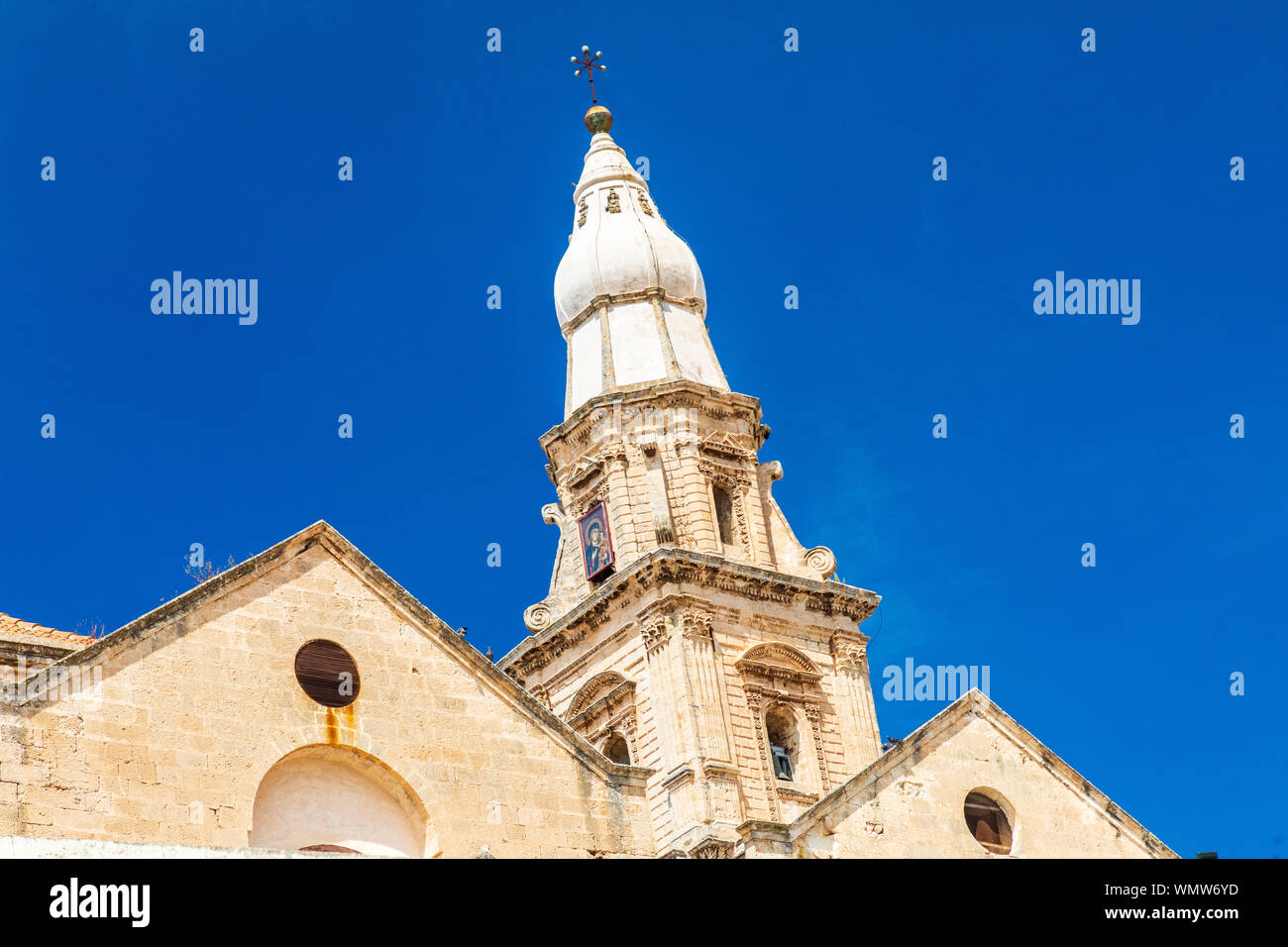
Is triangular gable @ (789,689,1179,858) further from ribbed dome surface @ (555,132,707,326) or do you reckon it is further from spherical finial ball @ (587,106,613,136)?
spherical finial ball @ (587,106,613,136)

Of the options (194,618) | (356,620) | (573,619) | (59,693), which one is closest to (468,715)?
(356,620)

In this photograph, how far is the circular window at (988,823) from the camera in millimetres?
24875

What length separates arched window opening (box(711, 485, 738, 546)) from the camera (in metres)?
47.9

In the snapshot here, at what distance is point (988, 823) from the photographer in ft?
82.3

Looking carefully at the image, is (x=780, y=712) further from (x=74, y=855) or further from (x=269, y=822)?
(x=74, y=855)

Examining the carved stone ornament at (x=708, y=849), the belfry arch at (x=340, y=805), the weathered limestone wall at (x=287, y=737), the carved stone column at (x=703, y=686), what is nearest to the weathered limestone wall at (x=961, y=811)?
the weathered limestone wall at (x=287, y=737)

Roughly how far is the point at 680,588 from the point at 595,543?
395cm

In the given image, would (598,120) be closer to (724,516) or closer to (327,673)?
(724,516)

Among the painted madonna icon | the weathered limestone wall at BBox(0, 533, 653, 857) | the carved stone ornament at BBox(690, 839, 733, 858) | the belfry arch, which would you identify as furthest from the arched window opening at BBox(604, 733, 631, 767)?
the belfry arch

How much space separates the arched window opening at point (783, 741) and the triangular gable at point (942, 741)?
19.1m

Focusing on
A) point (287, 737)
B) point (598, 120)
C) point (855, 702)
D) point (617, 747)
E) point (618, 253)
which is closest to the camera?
point (287, 737)

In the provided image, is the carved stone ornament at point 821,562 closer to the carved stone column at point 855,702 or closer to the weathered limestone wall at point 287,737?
the carved stone column at point 855,702

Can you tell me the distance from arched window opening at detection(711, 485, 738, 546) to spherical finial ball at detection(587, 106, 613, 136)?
45.1ft

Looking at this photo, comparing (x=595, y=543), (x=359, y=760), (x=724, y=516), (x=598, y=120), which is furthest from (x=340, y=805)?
(x=598, y=120)
